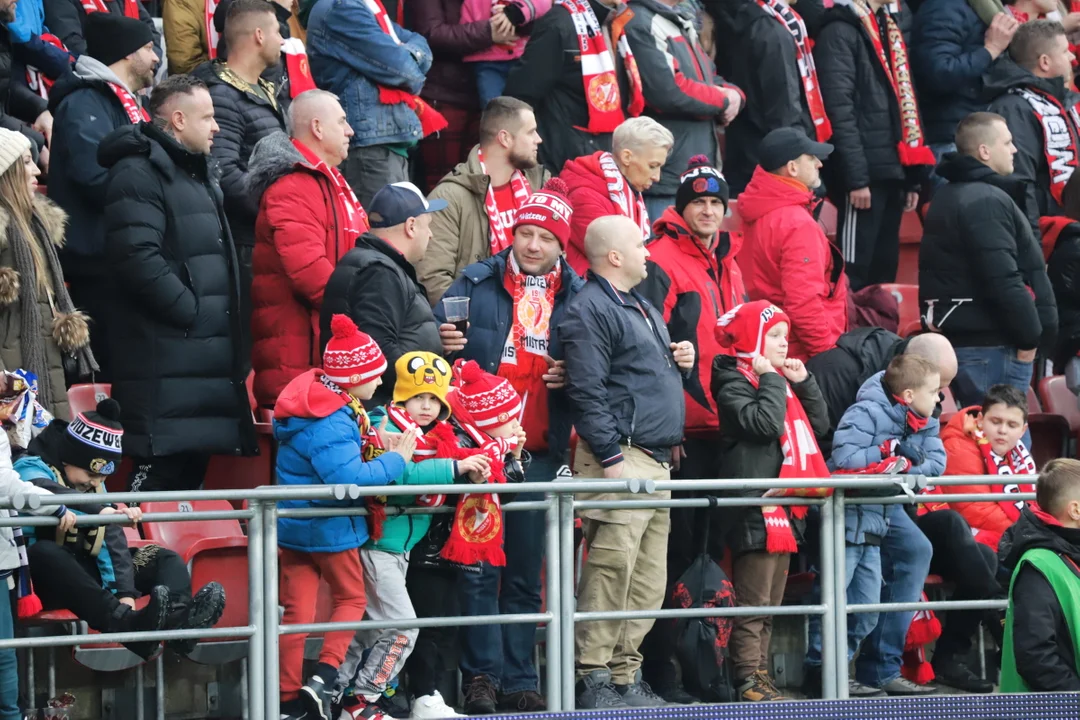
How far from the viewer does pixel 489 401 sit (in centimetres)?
758

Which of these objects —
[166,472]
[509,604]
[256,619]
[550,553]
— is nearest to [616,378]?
[509,604]

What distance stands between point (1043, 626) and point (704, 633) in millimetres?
2001

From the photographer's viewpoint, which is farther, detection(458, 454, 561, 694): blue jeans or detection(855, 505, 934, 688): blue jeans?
detection(855, 505, 934, 688): blue jeans

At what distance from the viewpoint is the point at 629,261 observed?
8.34 m

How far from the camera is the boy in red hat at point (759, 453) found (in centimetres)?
838

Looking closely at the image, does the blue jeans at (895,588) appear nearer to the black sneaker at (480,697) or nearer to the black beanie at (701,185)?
the black beanie at (701,185)

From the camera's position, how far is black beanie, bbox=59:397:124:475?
7.18 metres

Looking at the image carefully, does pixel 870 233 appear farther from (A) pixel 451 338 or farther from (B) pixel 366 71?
(A) pixel 451 338

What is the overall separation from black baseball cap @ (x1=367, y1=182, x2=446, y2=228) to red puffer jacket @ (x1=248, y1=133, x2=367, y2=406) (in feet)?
1.55

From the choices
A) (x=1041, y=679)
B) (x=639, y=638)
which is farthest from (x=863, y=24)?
(x=1041, y=679)

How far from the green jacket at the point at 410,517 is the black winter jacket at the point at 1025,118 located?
5552 mm

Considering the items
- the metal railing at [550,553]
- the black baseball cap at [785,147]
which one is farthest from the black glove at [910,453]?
the black baseball cap at [785,147]

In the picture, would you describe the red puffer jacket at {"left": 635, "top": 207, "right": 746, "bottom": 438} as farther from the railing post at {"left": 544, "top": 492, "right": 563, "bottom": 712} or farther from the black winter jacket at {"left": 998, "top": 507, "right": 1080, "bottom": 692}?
the black winter jacket at {"left": 998, "top": 507, "right": 1080, "bottom": 692}

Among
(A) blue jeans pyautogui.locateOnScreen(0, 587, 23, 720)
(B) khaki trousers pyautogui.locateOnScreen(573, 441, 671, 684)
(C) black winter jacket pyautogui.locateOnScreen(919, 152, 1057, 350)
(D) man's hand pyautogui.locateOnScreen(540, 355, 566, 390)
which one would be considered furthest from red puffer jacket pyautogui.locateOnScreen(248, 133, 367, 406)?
(C) black winter jacket pyautogui.locateOnScreen(919, 152, 1057, 350)
